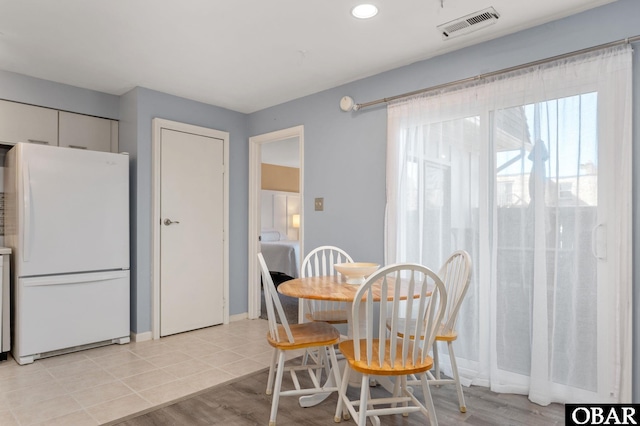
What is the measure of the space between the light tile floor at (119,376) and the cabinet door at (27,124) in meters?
1.91

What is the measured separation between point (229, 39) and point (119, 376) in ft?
8.48

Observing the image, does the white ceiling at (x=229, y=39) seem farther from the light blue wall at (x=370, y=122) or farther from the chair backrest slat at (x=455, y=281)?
the chair backrest slat at (x=455, y=281)

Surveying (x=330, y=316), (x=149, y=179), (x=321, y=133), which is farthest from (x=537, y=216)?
(x=149, y=179)

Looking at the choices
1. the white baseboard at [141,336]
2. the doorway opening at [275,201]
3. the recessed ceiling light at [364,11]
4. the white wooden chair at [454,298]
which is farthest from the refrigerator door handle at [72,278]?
the recessed ceiling light at [364,11]

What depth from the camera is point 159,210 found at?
3818 millimetres

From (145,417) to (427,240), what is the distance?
219cm

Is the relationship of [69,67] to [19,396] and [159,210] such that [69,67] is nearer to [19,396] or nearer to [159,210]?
[159,210]

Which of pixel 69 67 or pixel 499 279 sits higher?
pixel 69 67

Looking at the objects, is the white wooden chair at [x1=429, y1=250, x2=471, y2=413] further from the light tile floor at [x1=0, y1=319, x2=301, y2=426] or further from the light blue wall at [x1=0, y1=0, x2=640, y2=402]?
the light tile floor at [x1=0, y1=319, x2=301, y2=426]

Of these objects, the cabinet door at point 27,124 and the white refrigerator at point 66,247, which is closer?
the white refrigerator at point 66,247

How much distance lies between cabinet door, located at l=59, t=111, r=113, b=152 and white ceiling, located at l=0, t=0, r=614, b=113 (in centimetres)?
33

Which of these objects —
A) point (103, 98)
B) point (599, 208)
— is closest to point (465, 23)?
point (599, 208)

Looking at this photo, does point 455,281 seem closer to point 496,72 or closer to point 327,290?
point 327,290

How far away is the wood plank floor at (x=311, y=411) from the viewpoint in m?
2.18
